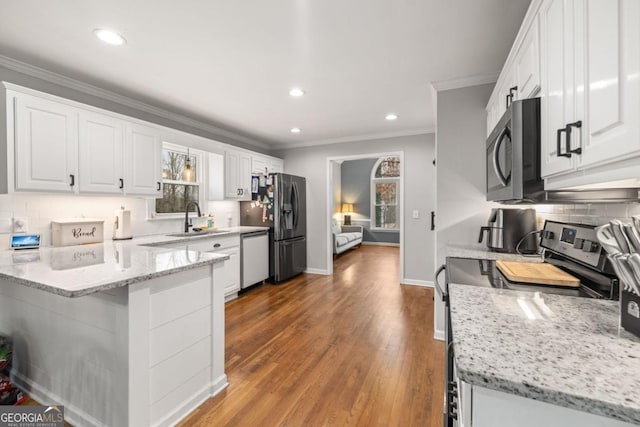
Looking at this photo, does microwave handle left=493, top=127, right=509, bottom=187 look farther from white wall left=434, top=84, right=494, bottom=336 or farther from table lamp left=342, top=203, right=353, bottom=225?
table lamp left=342, top=203, right=353, bottom=225

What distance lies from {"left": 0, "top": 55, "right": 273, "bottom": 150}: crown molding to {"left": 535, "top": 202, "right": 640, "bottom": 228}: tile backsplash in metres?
3.98

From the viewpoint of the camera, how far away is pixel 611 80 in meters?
0.73

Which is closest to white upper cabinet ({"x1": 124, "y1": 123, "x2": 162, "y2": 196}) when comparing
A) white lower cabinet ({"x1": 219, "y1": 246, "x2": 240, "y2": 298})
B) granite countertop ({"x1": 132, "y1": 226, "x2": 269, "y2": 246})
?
granite countertop ({"x1": 132, "y1": 226, "x2": 269, "y2": 246})

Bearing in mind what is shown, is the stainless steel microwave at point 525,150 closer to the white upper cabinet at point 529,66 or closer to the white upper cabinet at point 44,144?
the white upper cabinet at point 529,66

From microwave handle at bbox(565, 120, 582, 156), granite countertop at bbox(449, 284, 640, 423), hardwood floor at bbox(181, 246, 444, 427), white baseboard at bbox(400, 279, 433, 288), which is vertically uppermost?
microwave handle at bbox(565, 120, 582, 156)

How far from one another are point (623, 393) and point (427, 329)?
8.21 feet

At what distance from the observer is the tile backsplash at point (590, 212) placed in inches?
46.1

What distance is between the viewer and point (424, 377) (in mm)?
2039

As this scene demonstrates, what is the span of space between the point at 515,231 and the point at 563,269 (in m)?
0.69

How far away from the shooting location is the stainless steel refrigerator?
442cm

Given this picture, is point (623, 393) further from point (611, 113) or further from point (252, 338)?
point (252, 338)

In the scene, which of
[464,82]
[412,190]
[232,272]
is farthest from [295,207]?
[464,82]

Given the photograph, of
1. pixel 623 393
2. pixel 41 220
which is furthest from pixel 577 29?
pixel 41 220

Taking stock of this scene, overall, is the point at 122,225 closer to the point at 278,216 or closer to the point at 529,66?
the point at 278,216
